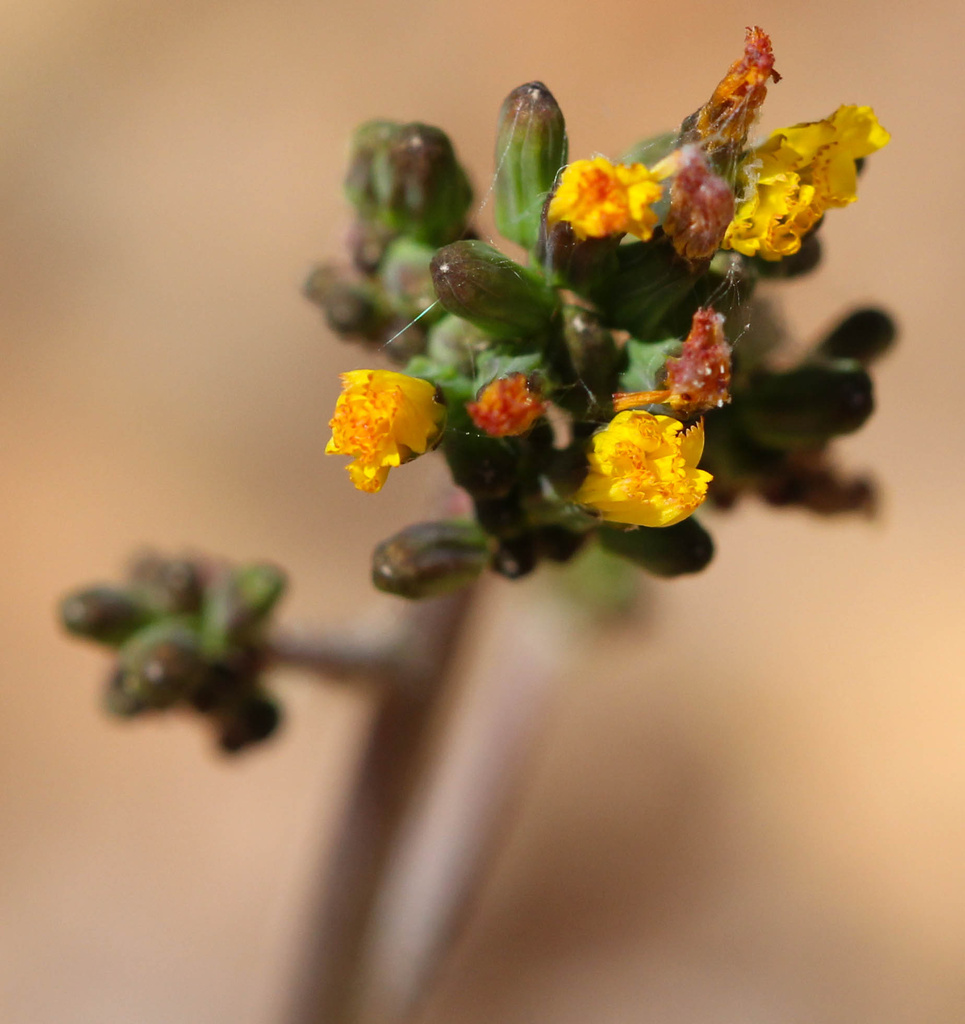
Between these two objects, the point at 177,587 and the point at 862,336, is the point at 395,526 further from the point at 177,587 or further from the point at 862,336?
the point at 862,336

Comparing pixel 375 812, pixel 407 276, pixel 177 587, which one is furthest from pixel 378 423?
pixel 375 812

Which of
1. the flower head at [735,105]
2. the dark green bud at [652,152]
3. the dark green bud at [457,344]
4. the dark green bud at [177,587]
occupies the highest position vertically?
the flower head at [735,105]

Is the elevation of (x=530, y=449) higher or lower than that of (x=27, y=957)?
higher

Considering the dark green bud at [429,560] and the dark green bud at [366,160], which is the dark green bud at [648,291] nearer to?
the dark green bud at [429,560]

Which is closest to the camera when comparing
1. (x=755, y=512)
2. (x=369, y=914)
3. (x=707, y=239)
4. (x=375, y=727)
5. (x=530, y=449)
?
(x=707, y=239)

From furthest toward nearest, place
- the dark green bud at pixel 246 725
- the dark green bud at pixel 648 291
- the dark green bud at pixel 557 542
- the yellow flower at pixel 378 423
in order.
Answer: the dark green bud at pixel 246 725, the dark green bud at pixel 557 542, the dark green bud at pixel 648 291, the yellow flower at pixel 378 423

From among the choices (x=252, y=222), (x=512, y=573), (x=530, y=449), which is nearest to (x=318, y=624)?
(x=512, y=573)

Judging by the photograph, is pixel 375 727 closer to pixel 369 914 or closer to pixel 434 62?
pixel 369 914

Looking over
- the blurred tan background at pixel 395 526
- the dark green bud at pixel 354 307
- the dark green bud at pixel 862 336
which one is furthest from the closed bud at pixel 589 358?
the blurred tan background at pixel 395 526
